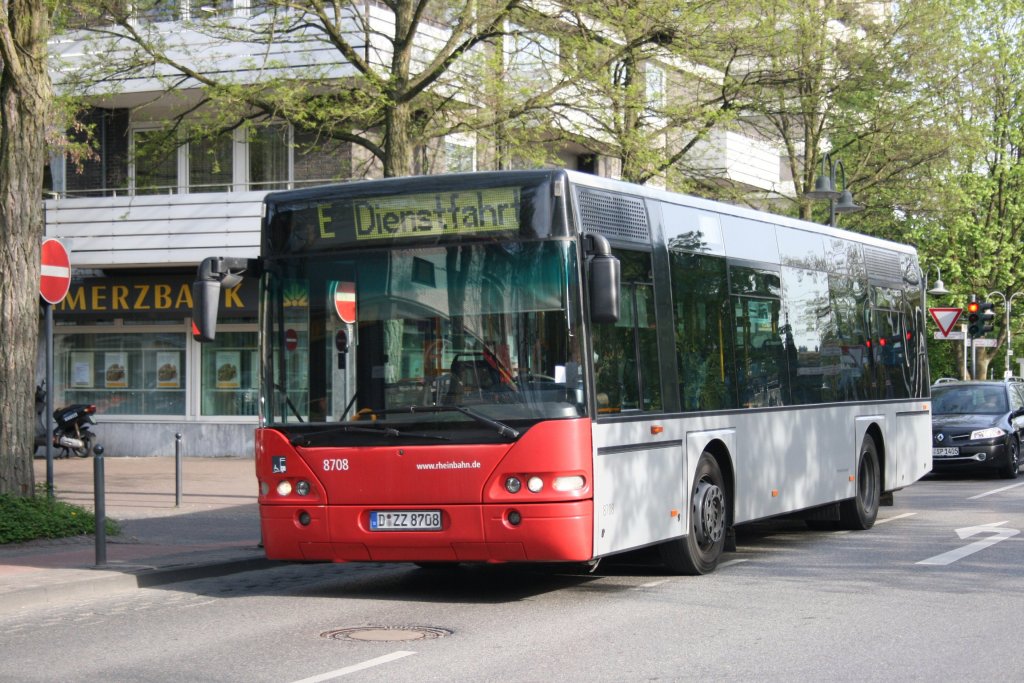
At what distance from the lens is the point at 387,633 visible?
29.8ft

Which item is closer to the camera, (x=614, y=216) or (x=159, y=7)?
(x=614, y=216)

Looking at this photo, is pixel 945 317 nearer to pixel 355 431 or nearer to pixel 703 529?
pixel 703 529

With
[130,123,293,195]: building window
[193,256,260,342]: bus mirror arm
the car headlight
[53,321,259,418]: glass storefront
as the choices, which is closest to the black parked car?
the car headlight

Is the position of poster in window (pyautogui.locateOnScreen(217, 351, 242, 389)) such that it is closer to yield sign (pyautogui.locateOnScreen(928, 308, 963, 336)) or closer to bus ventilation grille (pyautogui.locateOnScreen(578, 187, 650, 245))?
yield sign (pyautogui.locateOnScreen(928, 308, 963, 336))

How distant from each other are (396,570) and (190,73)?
951 centimetres

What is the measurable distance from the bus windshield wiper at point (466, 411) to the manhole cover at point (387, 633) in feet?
4.64

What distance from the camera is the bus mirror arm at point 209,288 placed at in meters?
10.4

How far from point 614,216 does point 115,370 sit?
70.7 ft

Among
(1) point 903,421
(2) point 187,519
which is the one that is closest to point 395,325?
(2) point 187,519

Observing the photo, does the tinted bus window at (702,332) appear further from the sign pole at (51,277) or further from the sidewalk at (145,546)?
the sign pole at (51,277)

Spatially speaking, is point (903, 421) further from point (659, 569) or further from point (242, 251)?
point (242, 251)

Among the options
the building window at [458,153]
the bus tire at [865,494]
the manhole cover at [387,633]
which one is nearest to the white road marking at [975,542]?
the bus tire at [865,494]

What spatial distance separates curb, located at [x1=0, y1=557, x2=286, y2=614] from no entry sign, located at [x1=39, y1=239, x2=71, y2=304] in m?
3.28

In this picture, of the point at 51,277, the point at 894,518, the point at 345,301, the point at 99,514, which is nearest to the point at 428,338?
the point at 345,301
